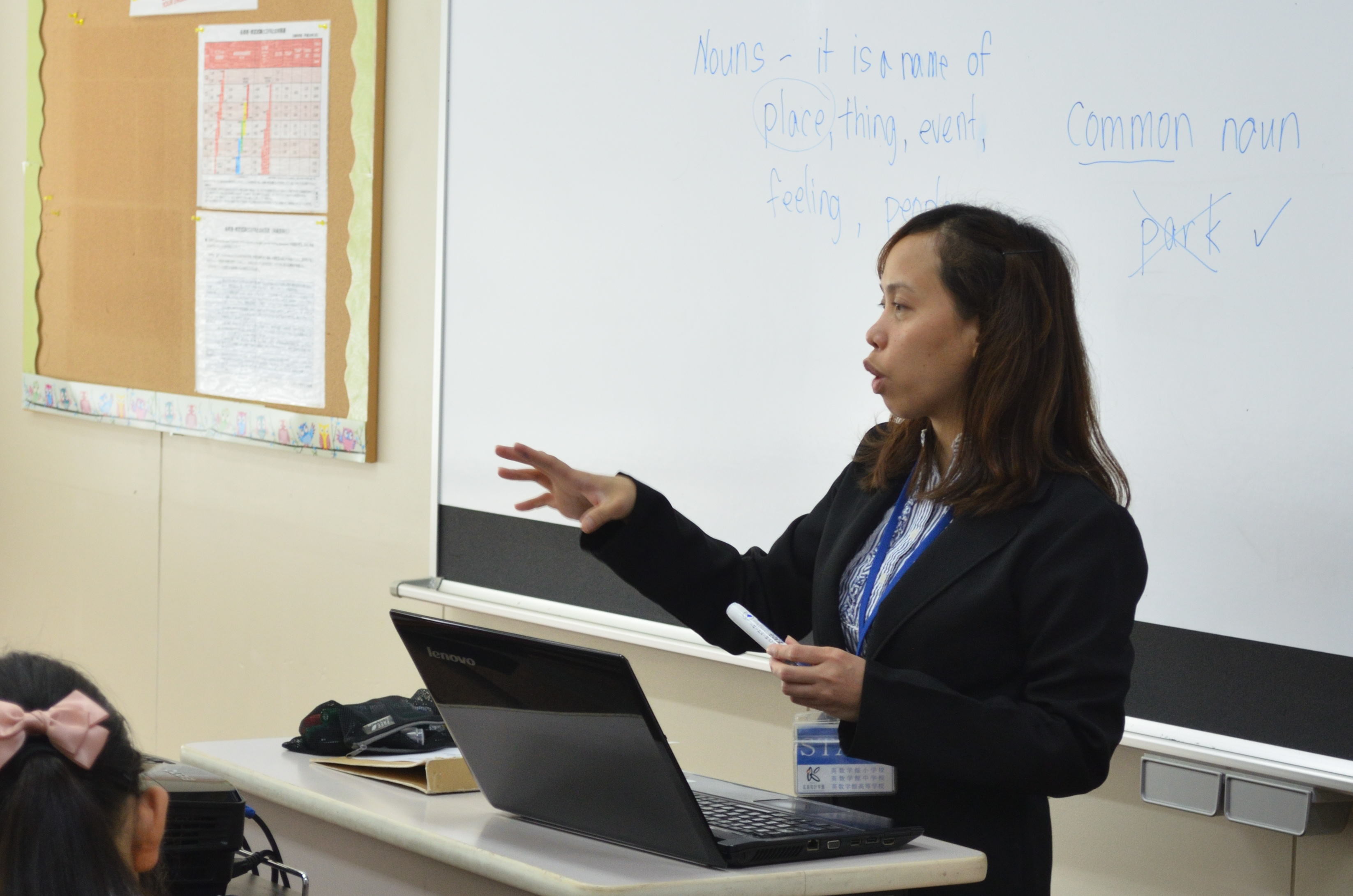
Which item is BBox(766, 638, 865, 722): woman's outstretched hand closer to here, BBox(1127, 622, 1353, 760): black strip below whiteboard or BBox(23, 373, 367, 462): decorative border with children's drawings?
BBox(1127, 622, 1353, 760): black strip below whiteboard

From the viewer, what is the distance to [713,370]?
253cm

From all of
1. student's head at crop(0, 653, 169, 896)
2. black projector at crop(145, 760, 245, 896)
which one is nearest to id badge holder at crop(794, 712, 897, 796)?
black projector at crop(145, 760, 245, 896)

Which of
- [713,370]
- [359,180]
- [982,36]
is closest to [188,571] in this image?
[359,180]

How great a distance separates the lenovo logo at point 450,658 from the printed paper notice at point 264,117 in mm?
2073

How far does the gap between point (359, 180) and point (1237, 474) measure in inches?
79.9

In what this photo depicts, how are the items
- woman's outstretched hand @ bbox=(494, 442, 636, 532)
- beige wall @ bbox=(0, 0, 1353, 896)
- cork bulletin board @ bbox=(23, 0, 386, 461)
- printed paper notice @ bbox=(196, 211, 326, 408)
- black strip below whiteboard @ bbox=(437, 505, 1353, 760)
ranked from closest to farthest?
woman's outstretched hand @ bbox=(494, 442, 636, 532)
black strip below whiteboard @ bbox=(437, 505, 1353, 760)
beige wall @ bbox=(0, 0, 1353, 896)
cork bulletin board @ bbox=(23, 0, 386, 461)
printed paper notice @ bbox=(196, 211, 326, 408)

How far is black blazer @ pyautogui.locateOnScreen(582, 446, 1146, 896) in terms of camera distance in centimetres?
142

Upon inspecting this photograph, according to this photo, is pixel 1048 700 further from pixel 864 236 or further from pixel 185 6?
pixel 185 6

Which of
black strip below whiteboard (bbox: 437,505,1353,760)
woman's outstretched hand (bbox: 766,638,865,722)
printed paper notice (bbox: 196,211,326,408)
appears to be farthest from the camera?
printed paper notice (bbox: 196,211,326,408)

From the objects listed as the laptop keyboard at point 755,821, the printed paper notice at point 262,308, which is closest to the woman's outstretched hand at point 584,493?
the laptop keyboard at point 755,821

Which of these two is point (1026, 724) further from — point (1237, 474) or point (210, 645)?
point (210, 645)

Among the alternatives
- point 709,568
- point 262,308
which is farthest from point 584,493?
point 262,308

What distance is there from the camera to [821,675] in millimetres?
1398

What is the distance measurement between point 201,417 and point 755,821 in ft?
8.56
